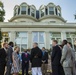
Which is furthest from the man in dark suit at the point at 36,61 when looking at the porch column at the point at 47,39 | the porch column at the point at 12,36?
the porch column at the point at 12,36

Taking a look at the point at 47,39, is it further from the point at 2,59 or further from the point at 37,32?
the point at 2,59

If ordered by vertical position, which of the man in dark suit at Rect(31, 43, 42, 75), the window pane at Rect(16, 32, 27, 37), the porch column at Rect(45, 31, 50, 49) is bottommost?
the man in dark suit at Rect(31, 43, 42, 75)

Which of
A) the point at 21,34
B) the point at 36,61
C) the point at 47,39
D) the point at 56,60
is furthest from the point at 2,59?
the point at 21,34

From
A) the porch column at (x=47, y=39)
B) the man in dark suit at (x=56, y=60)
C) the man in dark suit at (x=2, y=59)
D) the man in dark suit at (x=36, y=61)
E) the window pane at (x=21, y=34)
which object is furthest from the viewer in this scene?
the window pane at (x=21, y=34)

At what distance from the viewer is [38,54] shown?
26.5 feet

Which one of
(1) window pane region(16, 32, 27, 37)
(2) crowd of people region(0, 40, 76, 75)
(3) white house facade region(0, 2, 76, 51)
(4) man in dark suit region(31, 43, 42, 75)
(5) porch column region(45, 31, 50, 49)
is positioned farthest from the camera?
(1) window pane region(16, 32, 27, 37)

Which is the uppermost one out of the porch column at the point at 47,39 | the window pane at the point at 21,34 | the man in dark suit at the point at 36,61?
the window pane at the point at 21,34

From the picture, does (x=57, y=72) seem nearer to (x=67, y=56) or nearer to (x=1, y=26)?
(x=67, y=56)

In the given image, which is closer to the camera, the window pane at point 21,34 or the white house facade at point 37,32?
the white house facade at point 37,32

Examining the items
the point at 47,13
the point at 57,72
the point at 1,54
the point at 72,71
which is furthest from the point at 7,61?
the point at 47,13

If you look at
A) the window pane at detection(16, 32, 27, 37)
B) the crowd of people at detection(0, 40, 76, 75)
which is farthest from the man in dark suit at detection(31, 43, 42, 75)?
the window pane at detection(16, 32, 27, 37)

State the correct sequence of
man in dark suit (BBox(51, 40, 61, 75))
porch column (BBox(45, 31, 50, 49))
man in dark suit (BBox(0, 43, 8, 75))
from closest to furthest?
1. man in dark suit (BBox(51, 40, 61, 75))
2. man in dark suit (BBox(0, 43, 8, 75))
3. porch column (BBox(45, 31, 50, 49))

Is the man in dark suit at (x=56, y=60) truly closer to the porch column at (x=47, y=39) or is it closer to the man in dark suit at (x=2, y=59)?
the man in dark suit at (x=2, y=59)

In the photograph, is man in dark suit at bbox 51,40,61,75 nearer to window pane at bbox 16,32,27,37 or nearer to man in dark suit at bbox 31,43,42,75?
Answer: man in dark suit at bbox 31,43,42,75
